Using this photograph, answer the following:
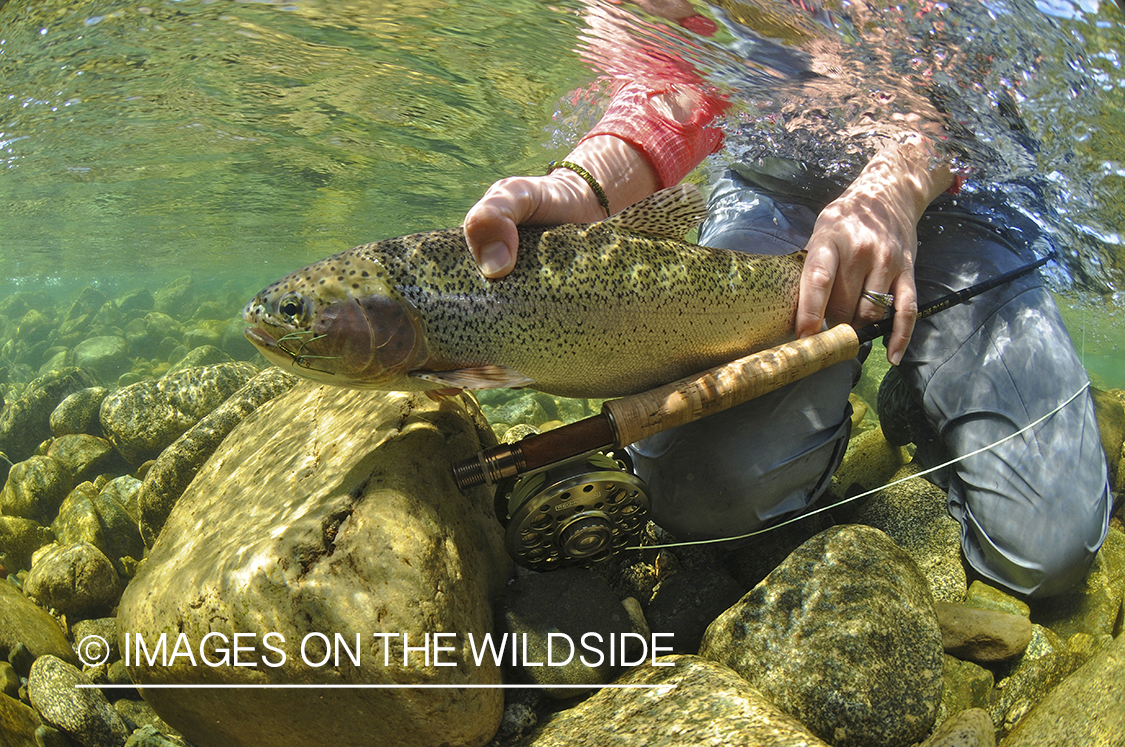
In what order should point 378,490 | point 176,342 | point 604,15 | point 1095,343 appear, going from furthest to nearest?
point 1095,343 < point 176,342 < point 604,15 < point 378,490

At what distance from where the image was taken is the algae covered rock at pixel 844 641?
2.28 metres

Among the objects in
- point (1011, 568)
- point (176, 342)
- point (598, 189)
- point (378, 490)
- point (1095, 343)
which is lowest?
point (1095, 343)

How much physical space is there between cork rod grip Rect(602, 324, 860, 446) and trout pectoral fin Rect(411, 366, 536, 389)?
43 centimetres

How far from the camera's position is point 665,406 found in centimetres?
246

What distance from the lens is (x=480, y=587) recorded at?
2.50 metres

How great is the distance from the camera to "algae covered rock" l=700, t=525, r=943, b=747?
89.6 inches

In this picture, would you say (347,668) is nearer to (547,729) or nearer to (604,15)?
(547,729)

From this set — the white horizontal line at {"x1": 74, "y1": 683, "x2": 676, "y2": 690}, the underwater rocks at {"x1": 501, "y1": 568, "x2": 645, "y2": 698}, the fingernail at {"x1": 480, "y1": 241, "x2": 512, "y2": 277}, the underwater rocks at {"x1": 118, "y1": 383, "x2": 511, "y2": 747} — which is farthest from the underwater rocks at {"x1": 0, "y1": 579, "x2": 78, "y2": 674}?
the fingernail at {"x1": 480, "y1": 241, "x2": 512, "y2": 277}

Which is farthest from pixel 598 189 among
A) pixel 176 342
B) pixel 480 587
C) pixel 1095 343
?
pixel 1095 343

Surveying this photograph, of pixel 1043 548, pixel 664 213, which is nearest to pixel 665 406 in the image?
pixel 664 213

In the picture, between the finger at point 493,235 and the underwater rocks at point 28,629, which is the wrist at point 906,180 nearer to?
the finger at point 493,235

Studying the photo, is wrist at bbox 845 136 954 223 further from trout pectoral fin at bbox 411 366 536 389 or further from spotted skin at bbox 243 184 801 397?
trout pectoral fin at bbox 411 366 536 389

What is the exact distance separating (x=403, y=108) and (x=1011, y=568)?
951 centimetres

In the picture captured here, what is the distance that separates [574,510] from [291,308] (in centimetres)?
138
